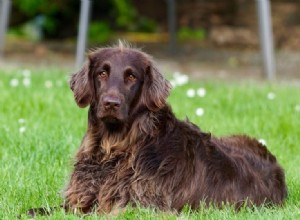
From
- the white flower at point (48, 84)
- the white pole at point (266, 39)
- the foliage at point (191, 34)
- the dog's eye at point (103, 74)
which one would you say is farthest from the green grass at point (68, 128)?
the foliage at point (191, 34)

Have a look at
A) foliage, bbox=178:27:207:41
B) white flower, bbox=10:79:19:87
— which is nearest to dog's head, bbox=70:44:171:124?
white flower, bbox=10:79:19:87

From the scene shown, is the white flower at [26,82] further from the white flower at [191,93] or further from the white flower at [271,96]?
the white flower at [271,96]

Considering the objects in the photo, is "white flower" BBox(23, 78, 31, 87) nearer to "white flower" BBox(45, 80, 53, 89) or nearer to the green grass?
the green grass

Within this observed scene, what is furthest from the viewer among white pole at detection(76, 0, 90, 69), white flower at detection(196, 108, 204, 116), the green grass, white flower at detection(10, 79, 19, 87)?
white pole at detection(76, 0, 90, 69)

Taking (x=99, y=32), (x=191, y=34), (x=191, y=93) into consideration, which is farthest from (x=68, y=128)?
(x=191, y=34)

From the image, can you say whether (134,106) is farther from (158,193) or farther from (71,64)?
(71,64)

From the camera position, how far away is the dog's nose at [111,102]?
4.59m

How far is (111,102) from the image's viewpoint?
4586 millimetres

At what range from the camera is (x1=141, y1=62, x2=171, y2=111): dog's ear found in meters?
4.77

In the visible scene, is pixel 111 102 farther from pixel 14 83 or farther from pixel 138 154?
pixel 14 83

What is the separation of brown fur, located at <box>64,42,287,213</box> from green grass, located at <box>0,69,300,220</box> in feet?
0.54

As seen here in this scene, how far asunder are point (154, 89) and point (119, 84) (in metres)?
0.23

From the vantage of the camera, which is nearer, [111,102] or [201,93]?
[111,102]

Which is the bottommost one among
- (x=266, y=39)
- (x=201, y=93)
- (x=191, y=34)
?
(x=201, y=93)
